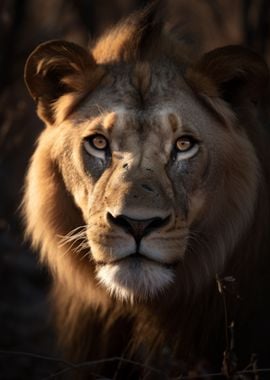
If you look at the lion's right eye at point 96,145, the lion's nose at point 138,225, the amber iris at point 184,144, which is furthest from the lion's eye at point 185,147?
the lion's nose at point 138,225

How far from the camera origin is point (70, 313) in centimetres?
474

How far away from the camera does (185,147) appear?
13.6 feet

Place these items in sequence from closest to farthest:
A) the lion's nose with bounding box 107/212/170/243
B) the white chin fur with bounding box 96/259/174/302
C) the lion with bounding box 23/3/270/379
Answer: the lion's nose with bounding box 107/212/170/243 < the white chin fur with bounding box 96/259/174/302 < the lion with bounding box 23/3/270/379

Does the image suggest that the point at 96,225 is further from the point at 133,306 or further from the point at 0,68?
the point at 0,68

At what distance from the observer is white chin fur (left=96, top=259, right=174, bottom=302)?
149 inches

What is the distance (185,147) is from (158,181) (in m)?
0.32

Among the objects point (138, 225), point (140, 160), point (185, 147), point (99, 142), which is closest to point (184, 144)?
point (185, 147)

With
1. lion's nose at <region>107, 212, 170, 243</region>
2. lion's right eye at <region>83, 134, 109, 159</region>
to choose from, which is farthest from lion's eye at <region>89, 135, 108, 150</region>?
lion's nose at <region>107, 212, 170, 243</region>

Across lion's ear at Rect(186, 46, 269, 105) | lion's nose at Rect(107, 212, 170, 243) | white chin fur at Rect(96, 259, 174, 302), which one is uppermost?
lion's ear at Rect(186, 46, 269, 105)

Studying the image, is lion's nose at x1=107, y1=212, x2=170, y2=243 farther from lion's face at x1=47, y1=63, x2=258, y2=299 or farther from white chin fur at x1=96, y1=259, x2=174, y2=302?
white chin fur at x1=96, y1=259, x2=174, y2=302

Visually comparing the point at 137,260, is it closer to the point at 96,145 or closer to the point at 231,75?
the point at 96,145

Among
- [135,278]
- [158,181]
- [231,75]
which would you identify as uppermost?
[231,75]

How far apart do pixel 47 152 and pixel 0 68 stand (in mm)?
3032

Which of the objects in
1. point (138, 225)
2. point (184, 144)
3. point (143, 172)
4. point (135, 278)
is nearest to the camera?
point (138, 225)
